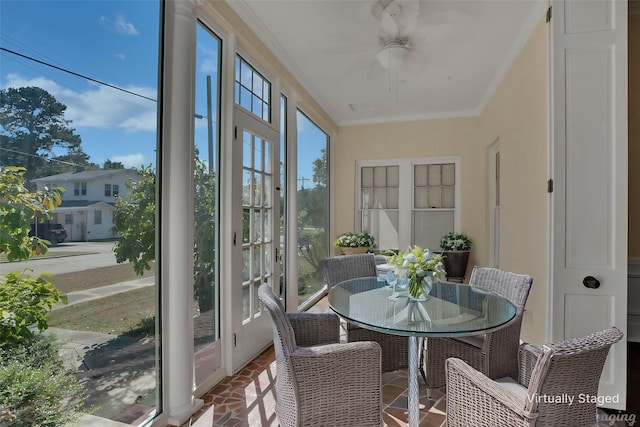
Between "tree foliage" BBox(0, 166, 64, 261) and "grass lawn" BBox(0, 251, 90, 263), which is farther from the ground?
"tree foliage" BBox(0, 166, 64, 261)

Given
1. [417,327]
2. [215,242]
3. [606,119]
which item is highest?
[606,119]

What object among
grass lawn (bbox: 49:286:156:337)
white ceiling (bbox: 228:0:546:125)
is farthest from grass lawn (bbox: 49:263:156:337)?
white ceiling (bbox: 228:0:546:125)

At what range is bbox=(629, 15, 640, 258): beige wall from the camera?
9.70 feet

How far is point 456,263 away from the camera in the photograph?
17.5 ft

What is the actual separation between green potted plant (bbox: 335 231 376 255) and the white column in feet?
12.2

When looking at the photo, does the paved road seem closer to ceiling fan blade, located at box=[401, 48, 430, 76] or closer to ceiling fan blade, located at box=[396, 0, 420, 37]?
ceiling fan blade, located at box=[396, 0, 420, 37]

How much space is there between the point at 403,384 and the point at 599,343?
1712 mm

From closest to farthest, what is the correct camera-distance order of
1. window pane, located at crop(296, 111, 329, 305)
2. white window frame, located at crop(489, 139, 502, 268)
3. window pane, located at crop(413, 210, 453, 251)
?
window pane, located at crop(296, 111, 329, 305)
white window frame, located at crop(489, 139, 502, 268)
window pane, located at crop(413, 210, 453, 251)

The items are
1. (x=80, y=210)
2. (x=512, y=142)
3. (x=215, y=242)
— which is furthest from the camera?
(x=512, y=142)

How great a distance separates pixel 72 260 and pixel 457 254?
5.00 metres

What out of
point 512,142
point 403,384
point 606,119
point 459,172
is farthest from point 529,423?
point 459,172

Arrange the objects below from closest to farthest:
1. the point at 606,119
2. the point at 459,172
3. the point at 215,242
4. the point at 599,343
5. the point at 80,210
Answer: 1. the point at 599,343
2. the point at 80,210
3. the point at 606,119
4. the point at 215,242
5. the point at 459,172

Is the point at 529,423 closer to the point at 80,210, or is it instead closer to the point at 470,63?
the point at 80,210

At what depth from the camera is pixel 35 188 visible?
53.6 inches
